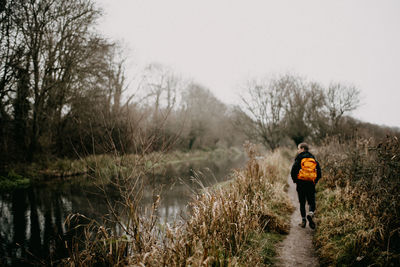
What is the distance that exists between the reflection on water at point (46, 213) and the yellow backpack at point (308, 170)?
190 centimetres

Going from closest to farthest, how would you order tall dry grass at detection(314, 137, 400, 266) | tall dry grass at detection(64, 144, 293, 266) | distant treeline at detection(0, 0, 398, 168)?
tall dry grass at detection(64, 144, 293, 266), tall dry grass at detection(314, 137, 400, 266), distant treeline at detection(0, 0, 398, 168)

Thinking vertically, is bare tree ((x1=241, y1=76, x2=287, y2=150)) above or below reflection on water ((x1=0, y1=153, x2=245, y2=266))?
above

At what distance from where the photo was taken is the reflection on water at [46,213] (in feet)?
14.7

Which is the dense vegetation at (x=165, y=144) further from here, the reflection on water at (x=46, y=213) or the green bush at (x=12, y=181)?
the reflection on water at (x=46, y=213)

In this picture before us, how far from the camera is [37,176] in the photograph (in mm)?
12242

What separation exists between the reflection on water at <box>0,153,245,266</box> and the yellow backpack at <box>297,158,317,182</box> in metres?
1.90

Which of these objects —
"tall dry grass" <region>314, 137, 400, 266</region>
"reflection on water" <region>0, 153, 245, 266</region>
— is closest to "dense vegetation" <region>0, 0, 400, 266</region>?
"tall dry grass" <region>314, 137, 400, 266</region>

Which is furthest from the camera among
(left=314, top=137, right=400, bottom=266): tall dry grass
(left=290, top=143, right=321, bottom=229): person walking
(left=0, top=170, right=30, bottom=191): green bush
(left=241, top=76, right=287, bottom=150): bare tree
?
(left=241, top=76, right=287, bottom=150): bare tree

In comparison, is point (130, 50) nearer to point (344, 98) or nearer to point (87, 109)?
point (87, 109)

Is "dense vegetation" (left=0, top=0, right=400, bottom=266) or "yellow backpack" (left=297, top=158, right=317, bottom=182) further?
"yellow backpack" (left=297, top=158, right=317, bottom=182)

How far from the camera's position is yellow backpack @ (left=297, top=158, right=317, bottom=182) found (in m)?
4.58

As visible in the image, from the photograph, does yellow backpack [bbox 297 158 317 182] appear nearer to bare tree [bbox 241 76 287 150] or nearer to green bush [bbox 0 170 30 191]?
green bush [bbox 0 170 30 191]

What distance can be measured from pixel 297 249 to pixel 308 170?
1.59 m

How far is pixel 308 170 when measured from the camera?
4598 mm
